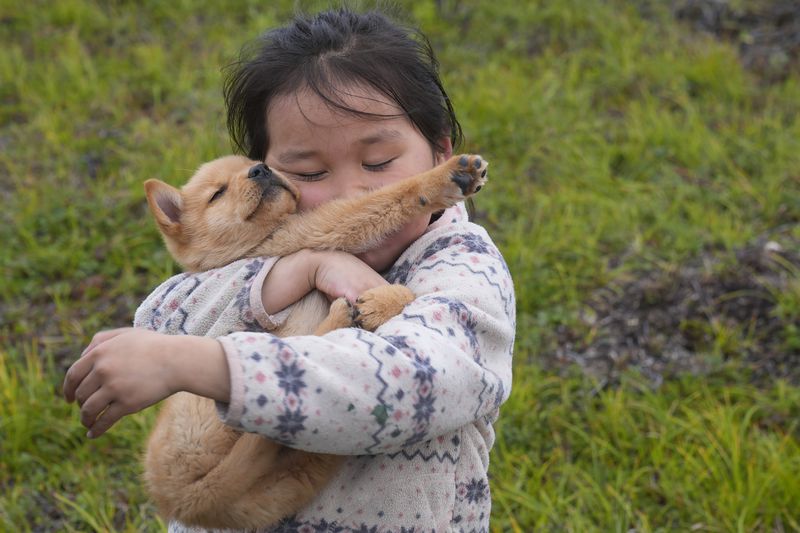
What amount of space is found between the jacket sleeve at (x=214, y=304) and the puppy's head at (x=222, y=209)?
12cm

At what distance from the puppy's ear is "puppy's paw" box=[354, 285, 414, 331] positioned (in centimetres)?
75

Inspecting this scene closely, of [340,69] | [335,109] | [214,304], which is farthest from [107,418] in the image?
[340,69]

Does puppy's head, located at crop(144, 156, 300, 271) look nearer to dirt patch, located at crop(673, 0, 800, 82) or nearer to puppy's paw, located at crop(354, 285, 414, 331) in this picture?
puppy's paw, located at crop(354, 285, 414, 331)

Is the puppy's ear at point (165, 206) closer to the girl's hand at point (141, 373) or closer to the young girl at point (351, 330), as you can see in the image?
the young girl at point (351, 330)

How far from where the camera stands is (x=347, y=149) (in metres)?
1.98

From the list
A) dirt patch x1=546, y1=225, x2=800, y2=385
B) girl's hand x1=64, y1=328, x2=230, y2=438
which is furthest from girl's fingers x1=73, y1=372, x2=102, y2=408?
dirt patch x1=546, y1=225, x2=800, y2=385

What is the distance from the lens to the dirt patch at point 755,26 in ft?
19.3

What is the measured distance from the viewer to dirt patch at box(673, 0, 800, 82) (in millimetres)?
5879

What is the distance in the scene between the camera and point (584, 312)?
4043 millimetres

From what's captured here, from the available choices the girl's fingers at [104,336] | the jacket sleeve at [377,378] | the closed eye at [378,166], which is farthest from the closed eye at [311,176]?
the girl's fingers at [104,336]

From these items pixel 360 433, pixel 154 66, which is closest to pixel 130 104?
pixel 154 66

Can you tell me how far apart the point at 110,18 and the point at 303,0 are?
1790 mm

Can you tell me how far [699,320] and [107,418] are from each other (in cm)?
308

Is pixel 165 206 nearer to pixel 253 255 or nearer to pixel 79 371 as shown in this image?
pixel 253 255
